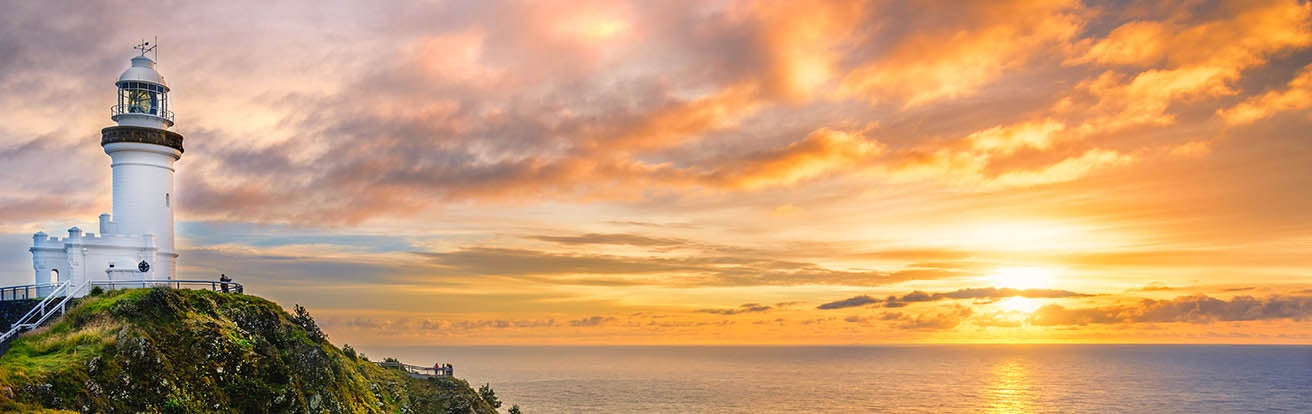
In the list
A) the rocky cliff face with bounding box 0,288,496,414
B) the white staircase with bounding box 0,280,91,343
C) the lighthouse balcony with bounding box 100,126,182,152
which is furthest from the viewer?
the lighthouse balcony with bounding box 100,126,182,152

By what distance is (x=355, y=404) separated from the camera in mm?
42906

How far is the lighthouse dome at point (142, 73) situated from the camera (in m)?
49.2

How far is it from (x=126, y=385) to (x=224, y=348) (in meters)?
5.23

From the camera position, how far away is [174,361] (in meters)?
32.3

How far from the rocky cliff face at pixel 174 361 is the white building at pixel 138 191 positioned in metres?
11.0

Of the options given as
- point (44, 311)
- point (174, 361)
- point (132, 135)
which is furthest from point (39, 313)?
point (132, 135)

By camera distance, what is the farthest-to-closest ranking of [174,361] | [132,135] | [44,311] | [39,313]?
[132,135], [44,311], [39,313], [174,361]

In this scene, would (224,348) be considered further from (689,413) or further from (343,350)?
(689,413)

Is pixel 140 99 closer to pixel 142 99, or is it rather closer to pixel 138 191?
pixel 142 99

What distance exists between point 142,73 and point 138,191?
7612mm

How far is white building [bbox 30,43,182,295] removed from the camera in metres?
45.9

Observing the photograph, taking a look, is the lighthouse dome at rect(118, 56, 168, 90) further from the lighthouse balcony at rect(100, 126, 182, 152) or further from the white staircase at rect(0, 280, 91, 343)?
the white staircase at rect(0, 280, 91, 343)

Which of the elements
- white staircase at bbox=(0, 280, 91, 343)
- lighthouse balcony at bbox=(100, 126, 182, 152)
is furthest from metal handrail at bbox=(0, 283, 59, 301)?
lighthouse balcony at bbox=(100, 126, 182, 152)

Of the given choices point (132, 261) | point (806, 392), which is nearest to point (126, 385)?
point (132, 261)
